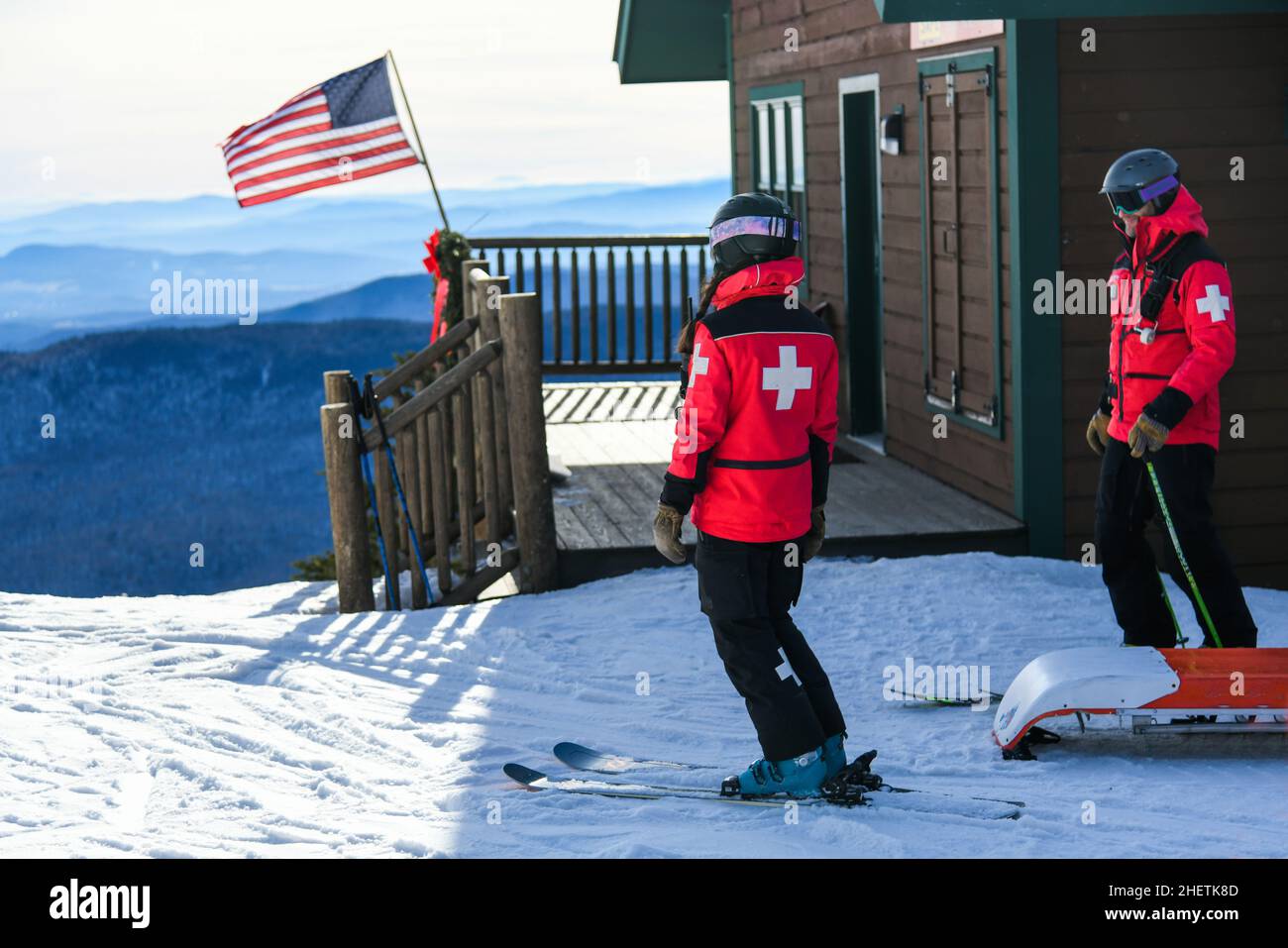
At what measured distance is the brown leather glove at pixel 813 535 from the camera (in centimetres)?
513

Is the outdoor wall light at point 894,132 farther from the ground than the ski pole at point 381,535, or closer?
farther from the ground

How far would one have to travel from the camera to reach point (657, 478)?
10508mm

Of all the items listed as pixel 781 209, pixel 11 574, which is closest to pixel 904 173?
pixel 781 209

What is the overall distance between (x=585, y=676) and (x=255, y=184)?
20.9ft

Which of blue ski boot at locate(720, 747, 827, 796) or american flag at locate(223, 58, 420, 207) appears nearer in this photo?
blue ski boot at locate(720, 747, 827, 796)

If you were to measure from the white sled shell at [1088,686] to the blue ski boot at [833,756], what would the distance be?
751 millimetres

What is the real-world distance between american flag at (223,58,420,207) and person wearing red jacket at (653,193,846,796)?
7.79 meters

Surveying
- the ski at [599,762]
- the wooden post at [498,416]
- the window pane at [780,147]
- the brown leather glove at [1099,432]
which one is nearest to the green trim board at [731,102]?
the window pane at [780,147]

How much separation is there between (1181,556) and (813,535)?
1.66 m

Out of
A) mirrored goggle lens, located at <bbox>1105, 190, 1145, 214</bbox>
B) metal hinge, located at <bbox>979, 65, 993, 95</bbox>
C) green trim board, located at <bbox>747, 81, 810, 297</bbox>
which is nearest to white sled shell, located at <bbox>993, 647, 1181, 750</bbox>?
mirrored goggle lens, located at <bbox>1105, 190, 1145, 214</bbox>

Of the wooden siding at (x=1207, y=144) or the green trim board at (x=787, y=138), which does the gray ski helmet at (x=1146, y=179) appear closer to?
the wooden siding at (x=1207, y=144)

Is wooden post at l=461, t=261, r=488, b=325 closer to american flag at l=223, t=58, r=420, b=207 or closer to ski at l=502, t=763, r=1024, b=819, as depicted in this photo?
american flag at l=223, t=58, r=420, b=207

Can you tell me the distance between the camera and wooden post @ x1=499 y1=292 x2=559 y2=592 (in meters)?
8.48

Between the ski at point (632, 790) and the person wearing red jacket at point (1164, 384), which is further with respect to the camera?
the person wearing red jacket at point (1164, 384)
